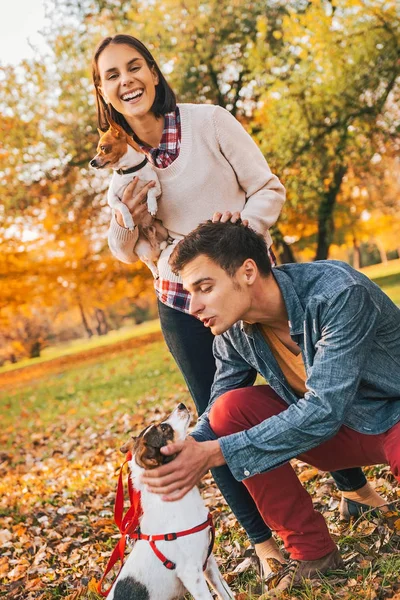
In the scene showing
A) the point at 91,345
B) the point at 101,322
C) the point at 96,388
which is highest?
the point at 96,388

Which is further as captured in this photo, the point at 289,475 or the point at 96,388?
the point at 96,388

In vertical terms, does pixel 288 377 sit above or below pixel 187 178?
below

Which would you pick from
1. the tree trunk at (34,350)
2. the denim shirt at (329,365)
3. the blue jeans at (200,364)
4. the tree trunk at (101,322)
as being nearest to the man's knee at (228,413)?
the denim shirt at (329,365)

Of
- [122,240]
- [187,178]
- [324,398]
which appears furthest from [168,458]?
[187,178]

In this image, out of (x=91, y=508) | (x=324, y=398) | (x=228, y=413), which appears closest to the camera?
(x=324, y=398)

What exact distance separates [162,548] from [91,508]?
2.83 metres

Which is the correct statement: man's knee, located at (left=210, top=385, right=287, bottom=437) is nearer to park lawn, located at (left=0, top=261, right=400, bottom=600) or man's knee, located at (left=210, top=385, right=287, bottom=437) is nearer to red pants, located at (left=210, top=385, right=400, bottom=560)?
red pants, located at (left=210, top=385, right=400, bottom=560)

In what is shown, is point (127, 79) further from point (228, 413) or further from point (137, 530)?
point (137, 530)

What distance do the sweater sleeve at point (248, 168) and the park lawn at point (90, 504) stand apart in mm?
1571

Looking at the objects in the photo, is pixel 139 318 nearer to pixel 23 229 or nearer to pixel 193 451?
pixel 23 229

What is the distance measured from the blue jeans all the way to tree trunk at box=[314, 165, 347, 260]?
11074 mm

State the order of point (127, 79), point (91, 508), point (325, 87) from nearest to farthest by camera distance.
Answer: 1. point (127, 79)
2. point (91, 508)
3. point (325, 87)

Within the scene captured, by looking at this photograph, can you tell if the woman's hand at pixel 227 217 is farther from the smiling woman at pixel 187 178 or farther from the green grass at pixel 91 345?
the green grass at pixel 91 345

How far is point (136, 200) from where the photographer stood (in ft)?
10.9
